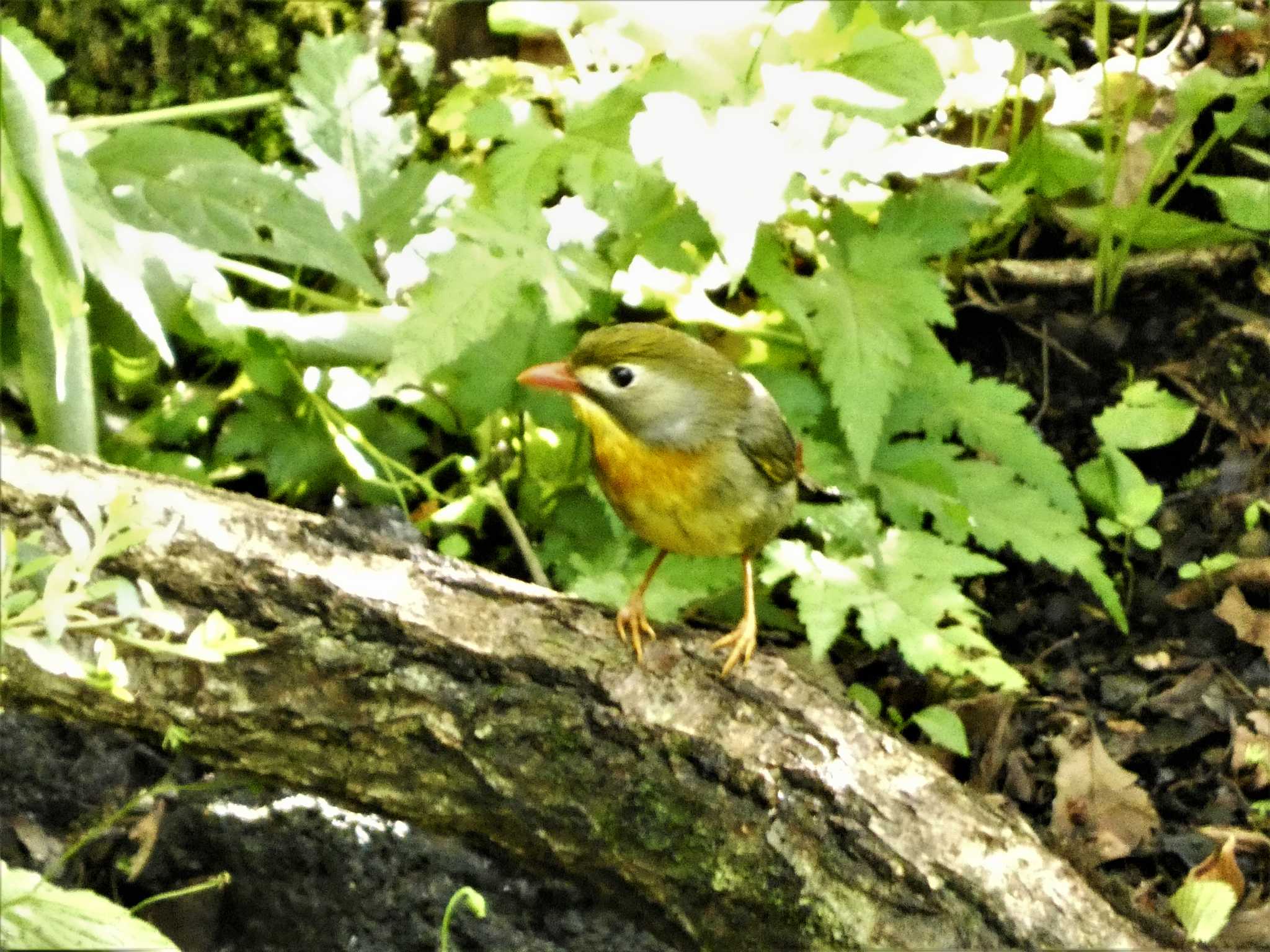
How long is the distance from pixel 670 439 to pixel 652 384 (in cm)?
13

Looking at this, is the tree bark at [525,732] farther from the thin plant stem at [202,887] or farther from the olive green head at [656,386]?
the olive green head at [656,386]

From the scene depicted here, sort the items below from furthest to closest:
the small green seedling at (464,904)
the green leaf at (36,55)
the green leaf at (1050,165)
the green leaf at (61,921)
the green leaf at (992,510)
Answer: the green leaf at (1050,165), the green leaf at (992,510), the green leaf at (36,55), the small green seedling at (464,904), the green leaf at (61,921)

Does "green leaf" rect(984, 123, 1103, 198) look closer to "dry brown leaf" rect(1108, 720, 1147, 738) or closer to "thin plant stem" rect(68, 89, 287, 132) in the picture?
"dry brown leaf" rect(1108, 720, 1147, 738)

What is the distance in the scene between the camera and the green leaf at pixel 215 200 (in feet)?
9.41

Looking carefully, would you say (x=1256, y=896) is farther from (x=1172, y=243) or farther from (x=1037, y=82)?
(x=1037, y=82)

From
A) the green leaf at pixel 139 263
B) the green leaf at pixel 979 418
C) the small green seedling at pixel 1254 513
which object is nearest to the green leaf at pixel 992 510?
the green leaf at pixel 979 418

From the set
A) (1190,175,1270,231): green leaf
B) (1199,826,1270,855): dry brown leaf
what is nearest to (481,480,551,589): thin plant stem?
(1199,826,1270,855): dry brown leaf

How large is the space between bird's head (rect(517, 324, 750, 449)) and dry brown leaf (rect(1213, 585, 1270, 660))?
1625mm

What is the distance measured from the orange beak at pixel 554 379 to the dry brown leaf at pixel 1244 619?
6.48 feet

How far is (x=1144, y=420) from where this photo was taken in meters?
3.62

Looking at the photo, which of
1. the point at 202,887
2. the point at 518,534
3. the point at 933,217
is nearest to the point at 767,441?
the point at 518,534

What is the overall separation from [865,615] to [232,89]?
268 cm

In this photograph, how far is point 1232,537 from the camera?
349 cm

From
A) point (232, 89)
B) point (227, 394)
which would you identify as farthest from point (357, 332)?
point (232, 89)
